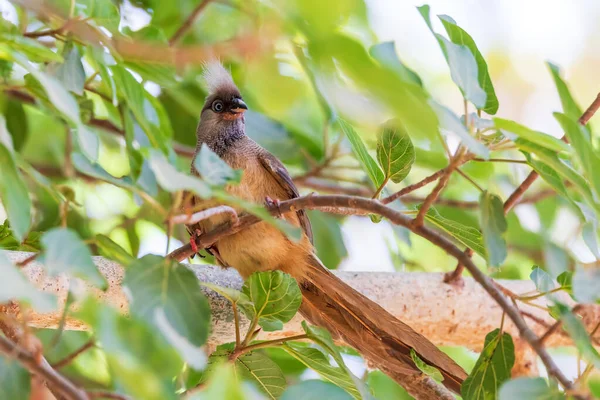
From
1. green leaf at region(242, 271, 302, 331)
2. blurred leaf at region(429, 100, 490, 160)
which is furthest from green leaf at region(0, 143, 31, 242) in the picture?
blurred leaf at region(429, 100, 490, 160)

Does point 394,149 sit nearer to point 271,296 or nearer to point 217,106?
point 271,296

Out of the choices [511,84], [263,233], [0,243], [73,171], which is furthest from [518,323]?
[511,84]

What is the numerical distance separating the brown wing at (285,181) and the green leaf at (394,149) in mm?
1158

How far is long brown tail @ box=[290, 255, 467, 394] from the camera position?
98.9 inches

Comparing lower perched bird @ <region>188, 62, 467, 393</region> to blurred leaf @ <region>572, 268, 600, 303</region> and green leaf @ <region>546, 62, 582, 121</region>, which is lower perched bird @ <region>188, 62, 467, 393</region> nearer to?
blurred leaf @ <region>572, 268, 600, 303</region>

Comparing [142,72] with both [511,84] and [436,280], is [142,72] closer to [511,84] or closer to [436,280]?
[436,280]

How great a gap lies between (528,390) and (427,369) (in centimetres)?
78

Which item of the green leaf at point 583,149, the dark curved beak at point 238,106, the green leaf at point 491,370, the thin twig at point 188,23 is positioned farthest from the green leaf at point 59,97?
the dark curved beak at point 238,106

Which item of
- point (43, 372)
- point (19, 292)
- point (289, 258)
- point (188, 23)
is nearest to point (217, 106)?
point (188, 23)

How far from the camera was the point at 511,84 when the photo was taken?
6246 mm

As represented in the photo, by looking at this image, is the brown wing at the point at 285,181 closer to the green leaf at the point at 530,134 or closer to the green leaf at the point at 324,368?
the green leaf at the point at 324,368

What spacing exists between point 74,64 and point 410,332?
153cm

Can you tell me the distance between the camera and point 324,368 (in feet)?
7.47

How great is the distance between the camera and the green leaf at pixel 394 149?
226 cm
